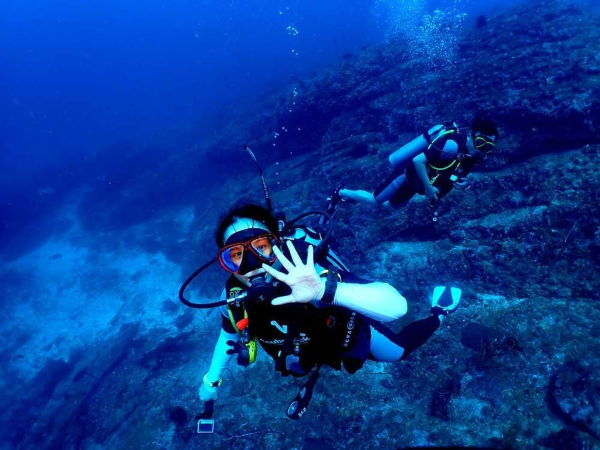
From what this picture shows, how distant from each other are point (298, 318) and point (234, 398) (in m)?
6.04

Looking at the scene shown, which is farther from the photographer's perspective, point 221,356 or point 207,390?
point 207,390

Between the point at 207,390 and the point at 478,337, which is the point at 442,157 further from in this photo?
the point at 207,390

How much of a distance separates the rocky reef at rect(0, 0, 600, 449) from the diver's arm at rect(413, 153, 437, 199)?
2472mm

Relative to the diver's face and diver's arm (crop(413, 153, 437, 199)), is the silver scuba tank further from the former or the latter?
the diver's face

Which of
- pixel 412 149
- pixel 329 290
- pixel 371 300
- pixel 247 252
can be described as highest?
pixel 247 252

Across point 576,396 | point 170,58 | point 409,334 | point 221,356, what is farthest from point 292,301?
point 170,58

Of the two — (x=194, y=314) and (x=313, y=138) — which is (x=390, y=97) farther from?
(x=194, y=314)

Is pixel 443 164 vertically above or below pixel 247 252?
below

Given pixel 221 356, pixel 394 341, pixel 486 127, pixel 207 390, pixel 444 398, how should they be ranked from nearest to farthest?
pixel 221 356 → pixel 207 390 → pixel 394 341 → pixel 486 127 → pixel 444 398

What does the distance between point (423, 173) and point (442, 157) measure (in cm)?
44

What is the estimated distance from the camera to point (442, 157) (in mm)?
5453

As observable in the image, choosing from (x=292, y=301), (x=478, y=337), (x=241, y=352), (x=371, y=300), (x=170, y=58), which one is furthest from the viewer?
(x=170, y=58)

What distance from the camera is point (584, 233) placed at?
251 inches

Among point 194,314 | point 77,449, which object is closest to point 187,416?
point 77,449
